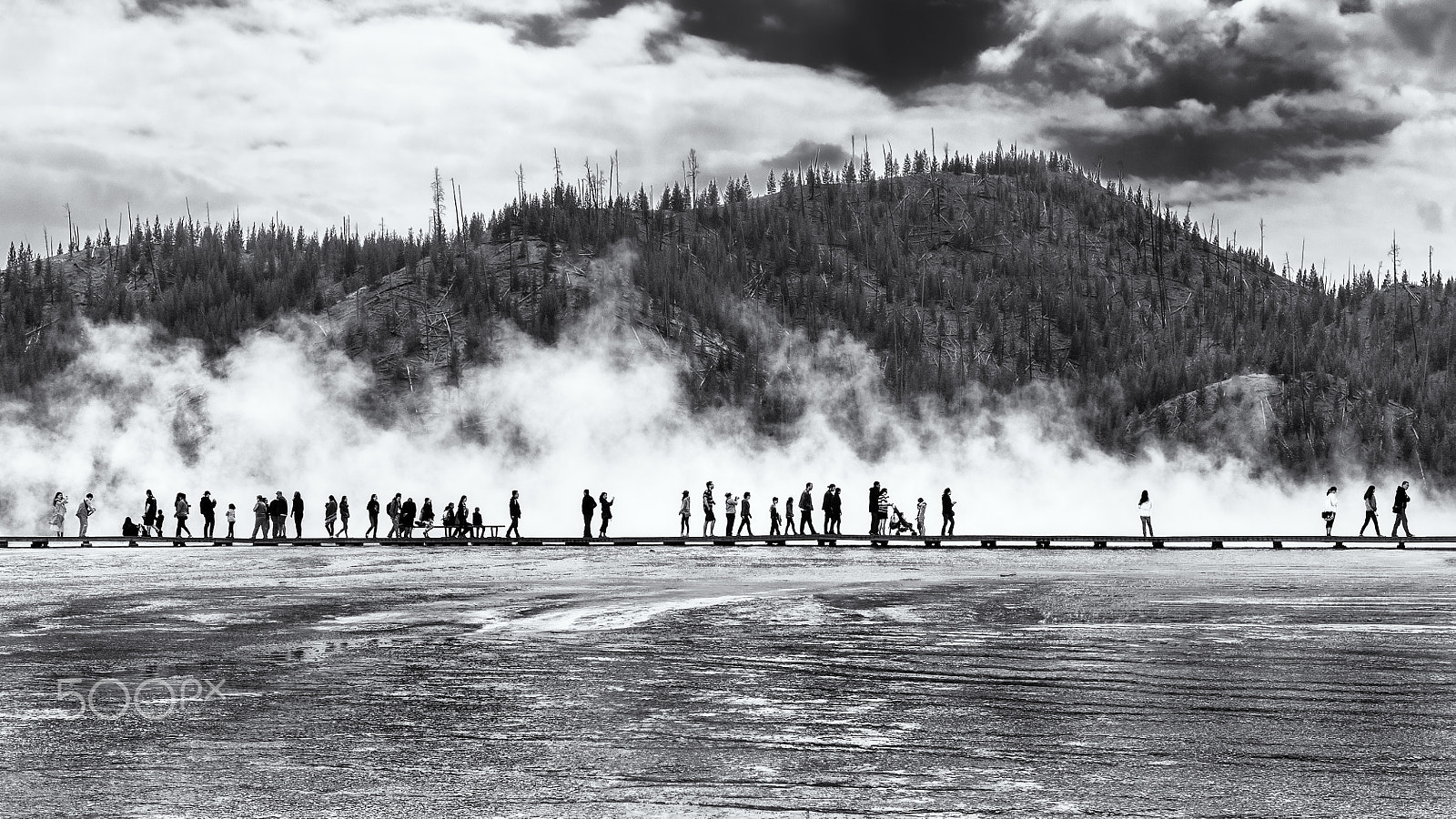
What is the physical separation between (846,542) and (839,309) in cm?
5269

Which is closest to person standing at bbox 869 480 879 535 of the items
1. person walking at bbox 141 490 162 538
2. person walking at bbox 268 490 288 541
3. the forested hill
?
person walking at bbox 268 490 288 541

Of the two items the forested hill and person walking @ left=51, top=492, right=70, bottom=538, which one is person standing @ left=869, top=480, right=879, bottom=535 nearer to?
person walking @ left=51, top=492, right=70, bottom=538

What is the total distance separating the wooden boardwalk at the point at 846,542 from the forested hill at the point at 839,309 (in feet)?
119

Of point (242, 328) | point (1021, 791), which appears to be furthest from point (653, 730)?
point (242, 328)

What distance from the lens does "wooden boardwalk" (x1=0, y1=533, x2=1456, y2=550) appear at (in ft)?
112

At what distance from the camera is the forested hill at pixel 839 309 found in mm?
76000

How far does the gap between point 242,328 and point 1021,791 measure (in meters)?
77.4

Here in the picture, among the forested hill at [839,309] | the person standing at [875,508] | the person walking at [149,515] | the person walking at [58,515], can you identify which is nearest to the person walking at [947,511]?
the person standing at [875,508]

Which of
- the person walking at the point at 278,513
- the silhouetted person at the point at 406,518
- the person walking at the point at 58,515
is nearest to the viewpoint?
the person walking at the point at 278,513

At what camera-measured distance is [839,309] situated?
292 feet

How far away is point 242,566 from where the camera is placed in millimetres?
26406

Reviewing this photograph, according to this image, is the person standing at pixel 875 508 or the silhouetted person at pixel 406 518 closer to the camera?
the person standing at pixel 875 508

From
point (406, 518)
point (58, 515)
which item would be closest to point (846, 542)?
point (406, 518)

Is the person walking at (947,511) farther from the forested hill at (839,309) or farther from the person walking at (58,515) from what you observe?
the forested hill at (839,309)
